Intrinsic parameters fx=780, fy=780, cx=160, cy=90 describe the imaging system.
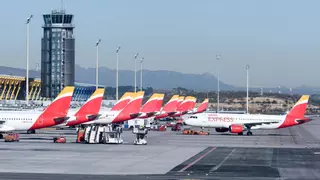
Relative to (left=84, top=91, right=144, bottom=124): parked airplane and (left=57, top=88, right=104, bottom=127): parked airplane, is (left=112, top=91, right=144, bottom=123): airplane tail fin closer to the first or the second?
(left=84, top=91, right=144, bottom=124): parked airplane

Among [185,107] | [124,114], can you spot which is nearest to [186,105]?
[185,107]

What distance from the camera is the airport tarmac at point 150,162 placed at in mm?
48031

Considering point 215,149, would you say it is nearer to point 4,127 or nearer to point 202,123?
point 4,127

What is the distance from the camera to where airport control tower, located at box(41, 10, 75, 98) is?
19175 cm

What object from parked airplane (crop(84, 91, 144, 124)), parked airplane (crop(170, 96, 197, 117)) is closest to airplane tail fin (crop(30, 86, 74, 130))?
parked airplane (crop(84, 91, 144, 124))

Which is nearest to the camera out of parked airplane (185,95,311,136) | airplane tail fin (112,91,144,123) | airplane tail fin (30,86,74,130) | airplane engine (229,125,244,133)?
airplane tail fin (30,86,74,130)

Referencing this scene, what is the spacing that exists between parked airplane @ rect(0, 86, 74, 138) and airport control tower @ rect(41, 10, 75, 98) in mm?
106021

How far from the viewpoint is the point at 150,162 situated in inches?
2249

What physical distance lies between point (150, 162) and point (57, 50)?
13779cm

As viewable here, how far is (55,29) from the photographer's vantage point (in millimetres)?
191875

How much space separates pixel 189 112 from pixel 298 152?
Result: 119 m

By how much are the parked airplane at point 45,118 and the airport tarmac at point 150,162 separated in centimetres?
381

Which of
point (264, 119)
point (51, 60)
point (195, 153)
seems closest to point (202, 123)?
point (264, 119)

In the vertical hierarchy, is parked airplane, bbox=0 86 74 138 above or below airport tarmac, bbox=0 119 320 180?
above
